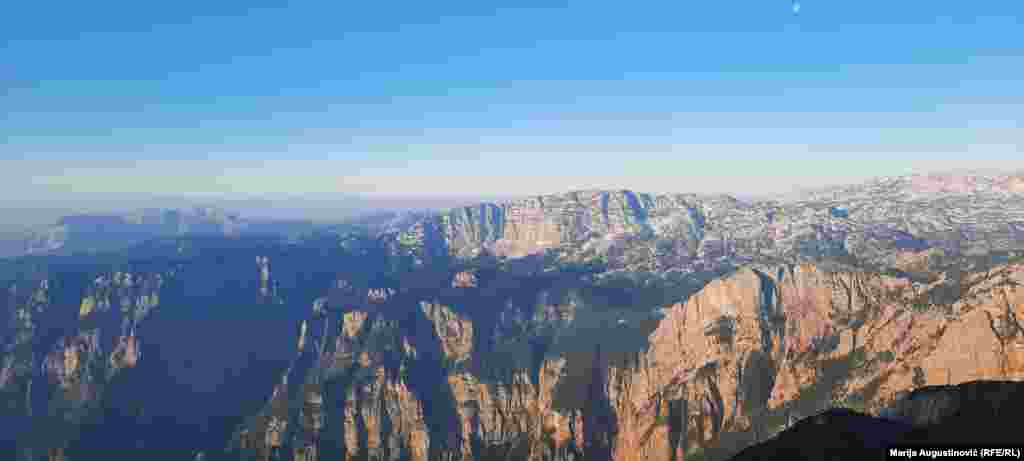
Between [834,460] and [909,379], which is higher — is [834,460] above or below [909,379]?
above

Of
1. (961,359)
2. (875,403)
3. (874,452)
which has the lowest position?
(875,403)

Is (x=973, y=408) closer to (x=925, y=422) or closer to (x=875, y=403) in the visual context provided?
(x=925, y=422)

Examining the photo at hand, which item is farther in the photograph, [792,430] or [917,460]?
[792,430]

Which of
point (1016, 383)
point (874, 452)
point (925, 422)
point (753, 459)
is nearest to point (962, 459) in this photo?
point (874, 452)

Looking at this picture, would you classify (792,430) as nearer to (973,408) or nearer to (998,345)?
(973,408)

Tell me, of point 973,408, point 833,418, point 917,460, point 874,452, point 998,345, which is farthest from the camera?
point 998,345

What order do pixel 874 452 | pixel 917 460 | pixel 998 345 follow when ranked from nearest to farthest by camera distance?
pixel 917 460 → pixel 874 452 → pixel 998 345
